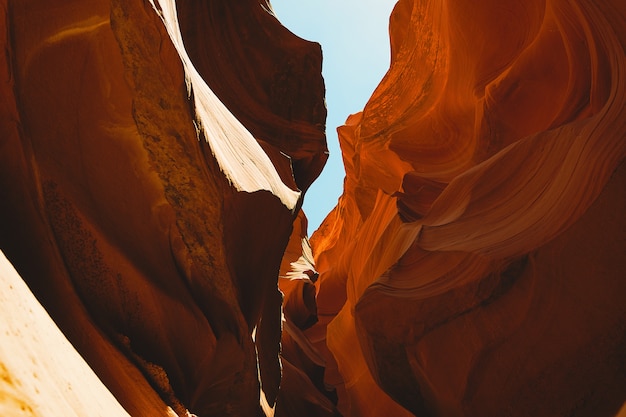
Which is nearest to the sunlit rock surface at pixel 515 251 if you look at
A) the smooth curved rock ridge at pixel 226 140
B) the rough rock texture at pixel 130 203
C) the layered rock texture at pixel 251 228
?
the layered rock texture at pixel 251 228

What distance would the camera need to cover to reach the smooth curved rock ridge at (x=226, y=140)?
328 centimetres

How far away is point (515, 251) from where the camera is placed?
402 cm

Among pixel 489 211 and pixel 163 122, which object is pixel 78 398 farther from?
pixel 489 211

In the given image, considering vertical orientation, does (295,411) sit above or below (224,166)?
below

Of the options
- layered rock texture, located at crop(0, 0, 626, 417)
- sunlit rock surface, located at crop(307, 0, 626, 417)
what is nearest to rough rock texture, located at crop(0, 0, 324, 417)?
layered rock texture, located at crop(0, 0, 626, 417)

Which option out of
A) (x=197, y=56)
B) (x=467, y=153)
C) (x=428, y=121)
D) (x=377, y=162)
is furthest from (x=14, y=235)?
(x=377, y=162)

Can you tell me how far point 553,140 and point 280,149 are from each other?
8.87ft

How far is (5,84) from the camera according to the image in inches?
104

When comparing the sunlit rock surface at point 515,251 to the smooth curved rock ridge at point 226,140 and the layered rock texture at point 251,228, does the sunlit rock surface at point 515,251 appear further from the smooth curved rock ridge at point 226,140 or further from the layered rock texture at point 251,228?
the smooth curved rock ridge at point 226,140

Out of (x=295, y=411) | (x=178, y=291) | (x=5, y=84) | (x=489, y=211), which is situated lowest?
(x=295, y=411)

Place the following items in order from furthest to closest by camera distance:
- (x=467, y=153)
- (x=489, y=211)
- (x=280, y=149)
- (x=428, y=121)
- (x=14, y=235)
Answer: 1. (x=428, y=121)
2. (x=467, y=153)
3. (x=280, y=149)
4. (x=489, y=211)
5. (x=14, y=235)

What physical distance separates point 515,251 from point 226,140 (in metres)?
2.24

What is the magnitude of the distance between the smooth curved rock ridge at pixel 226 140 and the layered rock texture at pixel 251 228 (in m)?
0.03

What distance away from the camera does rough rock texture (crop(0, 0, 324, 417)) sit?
264cm
